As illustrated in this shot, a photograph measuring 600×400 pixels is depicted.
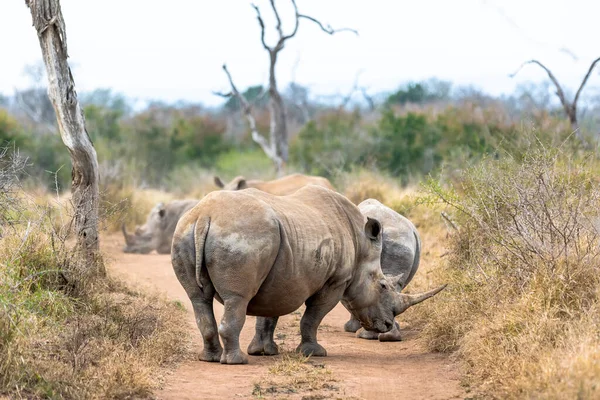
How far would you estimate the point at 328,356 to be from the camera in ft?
31.0

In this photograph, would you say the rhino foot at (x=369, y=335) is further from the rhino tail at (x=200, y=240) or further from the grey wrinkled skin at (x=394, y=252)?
the rhino tail at (x=200, y=240)

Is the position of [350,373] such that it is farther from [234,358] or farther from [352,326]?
[352,326]

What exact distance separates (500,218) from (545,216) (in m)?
0.82

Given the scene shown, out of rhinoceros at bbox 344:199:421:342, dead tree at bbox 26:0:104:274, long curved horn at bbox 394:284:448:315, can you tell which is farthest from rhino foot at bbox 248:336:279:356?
dead tree at bbox 26:0:104:274

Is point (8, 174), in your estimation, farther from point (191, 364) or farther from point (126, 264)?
point (126, 264)

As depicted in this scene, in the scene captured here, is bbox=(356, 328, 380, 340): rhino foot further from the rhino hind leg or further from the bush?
the bush

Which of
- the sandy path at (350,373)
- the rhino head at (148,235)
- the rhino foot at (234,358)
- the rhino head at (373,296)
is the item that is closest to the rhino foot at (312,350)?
the sandy path at (350,373)

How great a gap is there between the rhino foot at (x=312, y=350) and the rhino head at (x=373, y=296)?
2.18 ft

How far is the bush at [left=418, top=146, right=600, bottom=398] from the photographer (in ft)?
22.2

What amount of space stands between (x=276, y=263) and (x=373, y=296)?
4.60ft

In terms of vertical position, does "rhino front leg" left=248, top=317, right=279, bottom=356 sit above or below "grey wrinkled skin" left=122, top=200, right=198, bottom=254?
above

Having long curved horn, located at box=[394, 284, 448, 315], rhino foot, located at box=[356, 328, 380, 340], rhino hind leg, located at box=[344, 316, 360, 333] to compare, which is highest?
long curved horn, located at box=[394, 284, 448, 315]

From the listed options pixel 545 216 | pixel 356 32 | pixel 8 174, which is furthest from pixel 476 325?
pixel 356 32

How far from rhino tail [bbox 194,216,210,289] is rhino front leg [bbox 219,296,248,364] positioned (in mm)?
344
